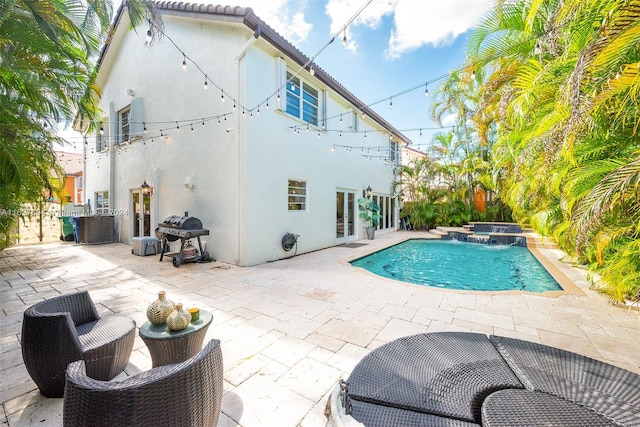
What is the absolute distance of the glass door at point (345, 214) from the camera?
1075 centimetres

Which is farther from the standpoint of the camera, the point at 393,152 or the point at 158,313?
the point at 393,152

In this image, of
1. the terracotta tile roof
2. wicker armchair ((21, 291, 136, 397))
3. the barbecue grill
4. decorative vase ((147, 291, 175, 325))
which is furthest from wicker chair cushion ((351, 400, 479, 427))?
the terracotta tile roof

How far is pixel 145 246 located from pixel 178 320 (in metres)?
7.18

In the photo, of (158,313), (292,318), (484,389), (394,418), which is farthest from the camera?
(292,318)

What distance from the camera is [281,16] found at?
264 inches

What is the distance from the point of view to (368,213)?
1155 centimetres

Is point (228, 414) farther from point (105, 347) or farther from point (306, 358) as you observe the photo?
point (105, 347)

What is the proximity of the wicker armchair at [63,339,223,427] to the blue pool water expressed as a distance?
558 cm

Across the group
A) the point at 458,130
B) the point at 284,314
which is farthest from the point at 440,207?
the point at 284,314

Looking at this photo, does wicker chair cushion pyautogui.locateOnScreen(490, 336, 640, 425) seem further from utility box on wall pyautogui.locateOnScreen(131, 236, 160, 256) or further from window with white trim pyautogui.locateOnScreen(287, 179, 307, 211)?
utility box on wall pyautogui.locateOnScreen(131, 236, 160, 256)

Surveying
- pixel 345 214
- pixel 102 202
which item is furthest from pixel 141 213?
pixel 345 214

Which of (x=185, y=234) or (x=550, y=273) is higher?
(x=185, y=234)

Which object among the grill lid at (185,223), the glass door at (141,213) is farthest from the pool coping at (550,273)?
the glass door at (141,213)

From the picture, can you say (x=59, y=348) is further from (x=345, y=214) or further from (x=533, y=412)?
(x=345, y=214)
